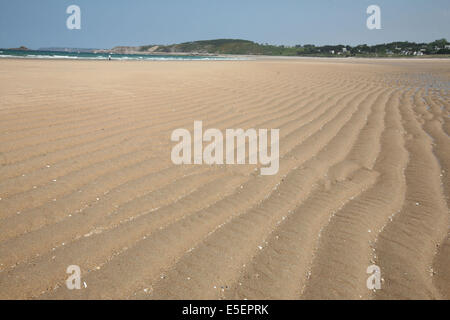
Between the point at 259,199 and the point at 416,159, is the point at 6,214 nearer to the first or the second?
the point at 259,199

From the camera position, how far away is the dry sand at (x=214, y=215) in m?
1.44

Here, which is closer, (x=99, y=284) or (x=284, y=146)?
(x=99, y=284)

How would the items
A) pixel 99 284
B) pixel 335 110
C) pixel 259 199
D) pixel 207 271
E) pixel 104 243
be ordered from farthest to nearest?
pixel 335 110, pixel 259 199, pixel 104 243, pixel 207 271, pixel 99 284

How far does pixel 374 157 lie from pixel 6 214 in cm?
331

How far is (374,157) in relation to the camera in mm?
3074

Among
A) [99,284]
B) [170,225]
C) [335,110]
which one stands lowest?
[99,284]

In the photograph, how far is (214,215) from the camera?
197 cm

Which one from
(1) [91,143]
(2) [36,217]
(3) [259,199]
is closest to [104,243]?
(2) [36,217]

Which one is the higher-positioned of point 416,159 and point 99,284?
point 416,159

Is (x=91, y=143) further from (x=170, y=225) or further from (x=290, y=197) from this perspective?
(x=290, y=197)

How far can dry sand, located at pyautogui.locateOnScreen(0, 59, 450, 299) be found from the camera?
1437mm

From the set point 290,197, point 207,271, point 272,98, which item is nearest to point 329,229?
point 290,197

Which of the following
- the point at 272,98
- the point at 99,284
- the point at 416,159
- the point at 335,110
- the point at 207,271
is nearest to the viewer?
the point at 99,284

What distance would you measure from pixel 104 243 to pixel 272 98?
17.1 feet
